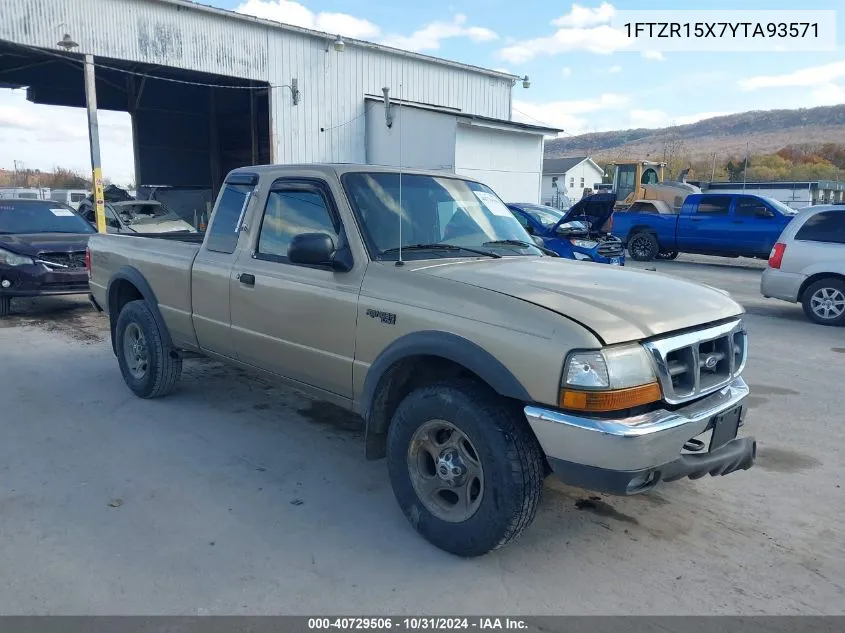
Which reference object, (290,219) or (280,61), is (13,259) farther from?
(280,61)

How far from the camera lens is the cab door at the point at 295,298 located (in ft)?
12.7

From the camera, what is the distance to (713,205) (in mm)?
17062

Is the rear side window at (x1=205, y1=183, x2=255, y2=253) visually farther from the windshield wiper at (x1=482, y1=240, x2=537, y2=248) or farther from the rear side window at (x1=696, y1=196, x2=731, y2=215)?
the rear side window at (x1=696, y1=196, x2=731, y2=215)

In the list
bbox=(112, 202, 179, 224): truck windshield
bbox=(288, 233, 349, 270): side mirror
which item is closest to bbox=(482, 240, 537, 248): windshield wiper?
bbox=(288, 233, 349, 270): side mirror

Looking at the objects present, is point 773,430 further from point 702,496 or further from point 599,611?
point 599,611

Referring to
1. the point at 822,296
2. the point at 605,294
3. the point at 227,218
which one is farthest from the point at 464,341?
the point at 822,296

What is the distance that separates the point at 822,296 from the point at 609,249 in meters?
3.70

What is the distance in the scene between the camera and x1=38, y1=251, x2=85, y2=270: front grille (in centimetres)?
927

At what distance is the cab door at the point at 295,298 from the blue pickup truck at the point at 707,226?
48.8ft

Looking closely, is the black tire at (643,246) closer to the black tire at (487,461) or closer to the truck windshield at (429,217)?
the truck windshield at (429,217)

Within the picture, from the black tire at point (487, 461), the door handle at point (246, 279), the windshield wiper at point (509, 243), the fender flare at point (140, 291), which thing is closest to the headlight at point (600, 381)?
the black tire at point (487, 461)

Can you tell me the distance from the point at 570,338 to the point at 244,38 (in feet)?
62.6
